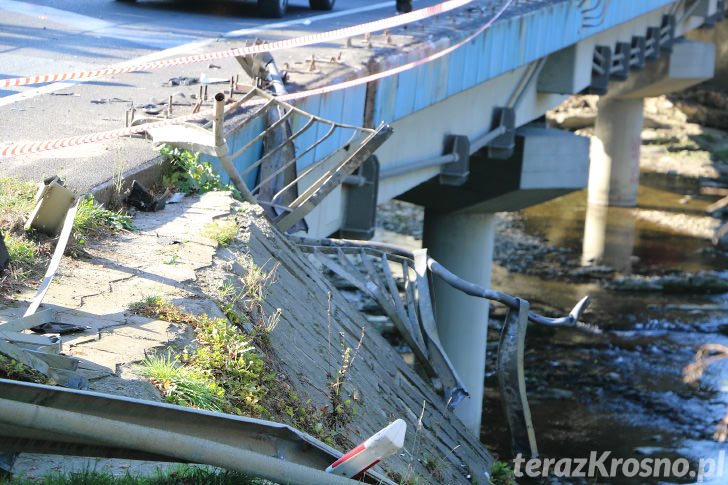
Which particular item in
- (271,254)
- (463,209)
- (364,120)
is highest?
(364,120)

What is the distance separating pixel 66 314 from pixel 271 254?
204cm

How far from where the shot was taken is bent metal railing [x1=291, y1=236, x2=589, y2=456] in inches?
289

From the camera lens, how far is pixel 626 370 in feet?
54.6

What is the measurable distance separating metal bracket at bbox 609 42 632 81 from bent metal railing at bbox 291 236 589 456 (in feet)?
42.5

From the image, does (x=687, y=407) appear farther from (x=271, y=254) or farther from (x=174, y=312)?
(x=174, y=312)

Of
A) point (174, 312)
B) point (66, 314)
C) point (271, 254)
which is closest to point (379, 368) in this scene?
point (271, 254)

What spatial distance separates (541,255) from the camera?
2392 cm

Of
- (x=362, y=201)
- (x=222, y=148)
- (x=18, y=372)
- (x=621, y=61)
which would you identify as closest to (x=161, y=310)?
(x=18, y=372)

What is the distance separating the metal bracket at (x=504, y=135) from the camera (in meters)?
15.1

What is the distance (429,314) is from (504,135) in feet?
27.4

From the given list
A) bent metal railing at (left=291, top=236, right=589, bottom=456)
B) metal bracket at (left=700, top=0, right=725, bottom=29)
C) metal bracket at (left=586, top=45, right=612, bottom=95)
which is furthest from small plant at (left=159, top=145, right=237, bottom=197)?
metal bracket at (left=700, top=0, right=725, bottom=29)

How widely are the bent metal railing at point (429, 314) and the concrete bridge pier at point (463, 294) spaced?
24.0 ft

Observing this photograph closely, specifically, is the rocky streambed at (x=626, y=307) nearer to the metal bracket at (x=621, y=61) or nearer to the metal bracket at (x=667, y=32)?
the metal bracket at (x=621, y=61)

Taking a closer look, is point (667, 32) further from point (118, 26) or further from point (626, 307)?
point (118, 26)
